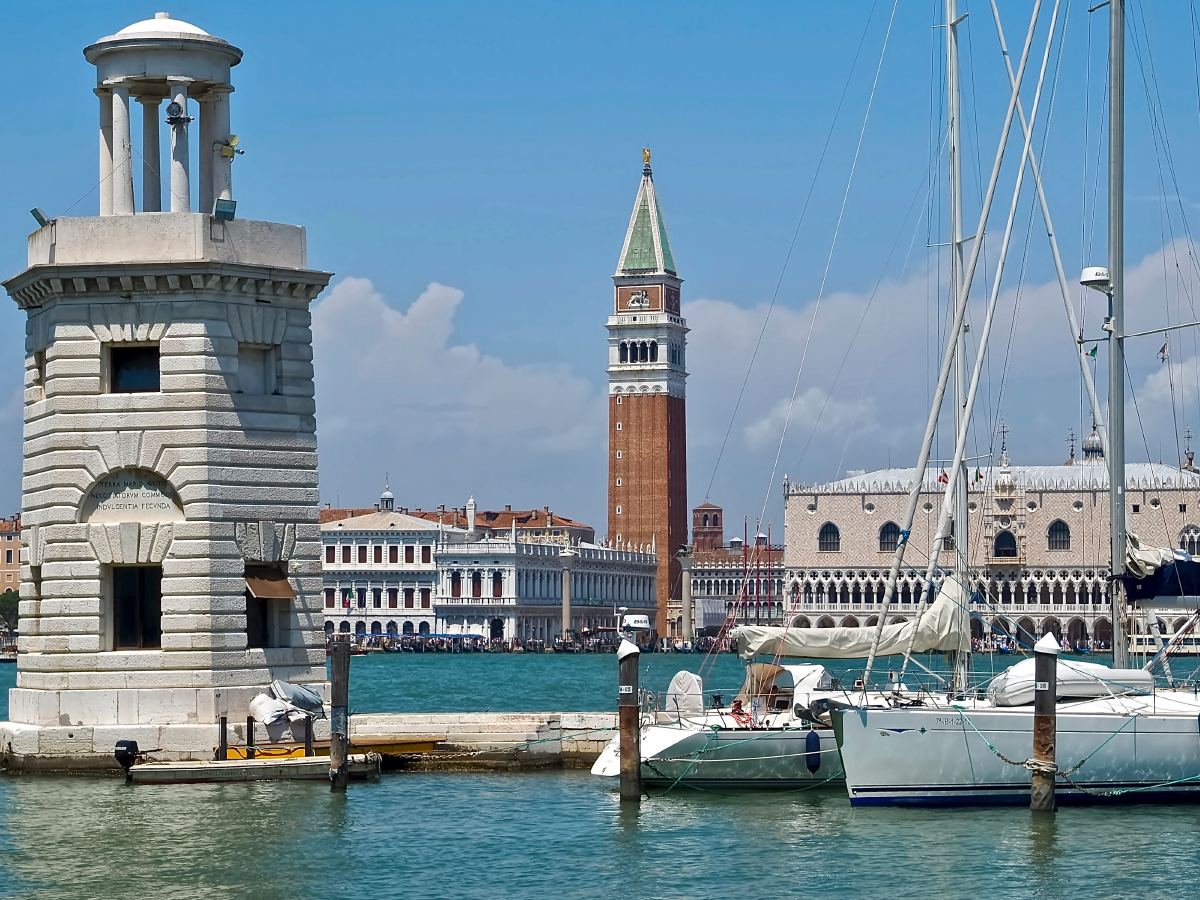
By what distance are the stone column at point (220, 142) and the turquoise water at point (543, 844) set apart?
26.1 ft

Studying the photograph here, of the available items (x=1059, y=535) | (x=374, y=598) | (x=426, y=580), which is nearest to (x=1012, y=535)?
(x=1059, y=535)

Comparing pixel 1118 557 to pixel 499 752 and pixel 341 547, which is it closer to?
pixel 499 752

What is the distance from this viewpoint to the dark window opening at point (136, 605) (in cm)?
2456

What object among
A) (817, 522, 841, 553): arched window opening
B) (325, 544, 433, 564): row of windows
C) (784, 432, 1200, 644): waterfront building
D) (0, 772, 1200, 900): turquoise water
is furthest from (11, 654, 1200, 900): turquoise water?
(325, 544, 433, 564): row of windows

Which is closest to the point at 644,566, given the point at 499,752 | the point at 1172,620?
the point at 1172,620

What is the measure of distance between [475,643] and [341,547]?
13.3m

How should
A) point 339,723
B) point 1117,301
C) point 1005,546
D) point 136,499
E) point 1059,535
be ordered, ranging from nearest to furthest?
point 339,723 → point 136,499 → point 1117,301 → point 1059,535 → point 1005,546

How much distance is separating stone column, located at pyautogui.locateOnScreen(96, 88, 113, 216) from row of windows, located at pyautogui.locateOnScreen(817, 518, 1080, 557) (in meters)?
99.8

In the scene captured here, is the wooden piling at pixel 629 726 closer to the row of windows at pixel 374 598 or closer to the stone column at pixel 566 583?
the stone column at pixel 566 583

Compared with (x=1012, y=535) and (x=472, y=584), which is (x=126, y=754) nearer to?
(x=1012, y=535)

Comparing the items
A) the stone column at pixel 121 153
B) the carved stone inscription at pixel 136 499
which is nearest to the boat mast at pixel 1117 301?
the carved stone inscription at pixel 136 499

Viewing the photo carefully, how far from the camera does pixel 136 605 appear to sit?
80.9 feet

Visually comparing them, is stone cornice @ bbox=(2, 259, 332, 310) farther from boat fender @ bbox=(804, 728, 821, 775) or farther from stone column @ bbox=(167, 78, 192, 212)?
boat fender @ bbox=(804, 728, 821, 775)

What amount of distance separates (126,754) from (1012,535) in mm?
106368
